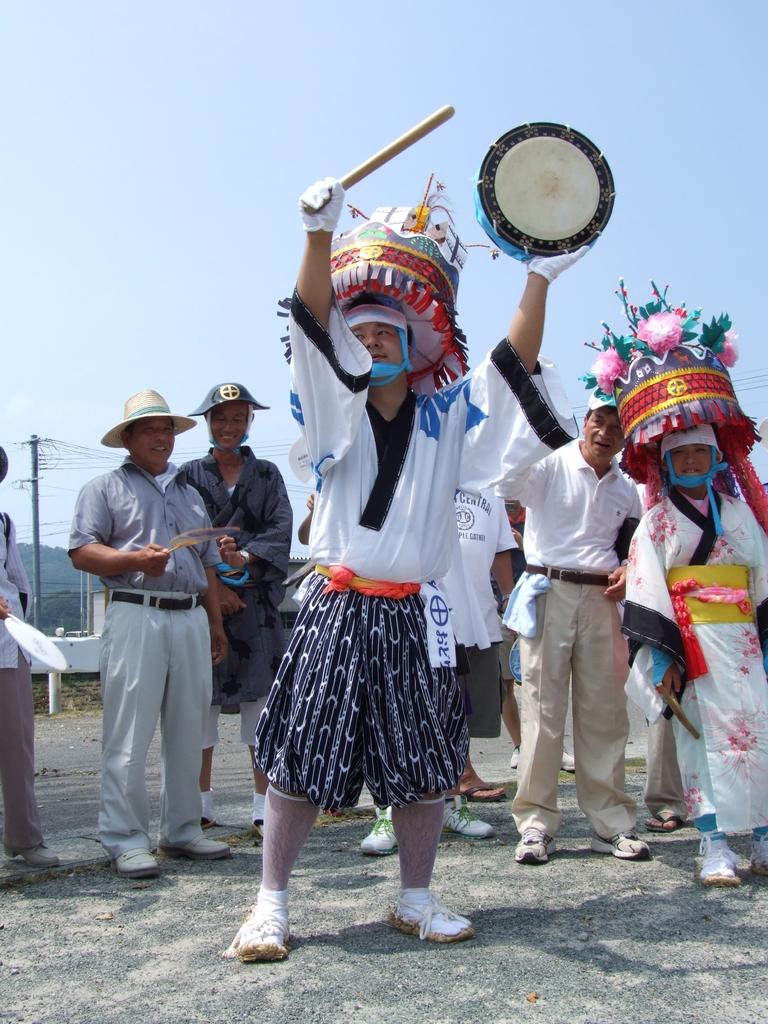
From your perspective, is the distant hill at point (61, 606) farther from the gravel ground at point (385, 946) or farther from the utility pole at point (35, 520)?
the gravel ground at point (385, 946)

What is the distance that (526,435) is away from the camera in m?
3.43

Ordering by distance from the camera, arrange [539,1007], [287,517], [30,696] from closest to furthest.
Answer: [539,1007], [30,696], [287,517]

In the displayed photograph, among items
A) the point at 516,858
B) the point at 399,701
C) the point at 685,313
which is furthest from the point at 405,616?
the point at 685,313

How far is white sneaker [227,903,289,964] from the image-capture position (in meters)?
3.04

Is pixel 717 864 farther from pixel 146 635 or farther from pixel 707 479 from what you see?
pixel 146 635

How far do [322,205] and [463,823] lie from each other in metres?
3.23

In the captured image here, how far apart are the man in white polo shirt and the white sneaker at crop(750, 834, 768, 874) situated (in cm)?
60

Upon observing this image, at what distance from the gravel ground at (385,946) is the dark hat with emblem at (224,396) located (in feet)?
7.67

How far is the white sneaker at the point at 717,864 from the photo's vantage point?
13.0 ft

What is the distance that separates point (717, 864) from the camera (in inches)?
159

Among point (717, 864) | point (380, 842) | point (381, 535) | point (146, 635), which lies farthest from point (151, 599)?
point (717, 864)

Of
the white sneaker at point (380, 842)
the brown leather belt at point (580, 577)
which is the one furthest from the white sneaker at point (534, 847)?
the brown leather belt at point (580, 577)

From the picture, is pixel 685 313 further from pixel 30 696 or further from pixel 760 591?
pixel 30 696

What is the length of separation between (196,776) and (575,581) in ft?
6.63
